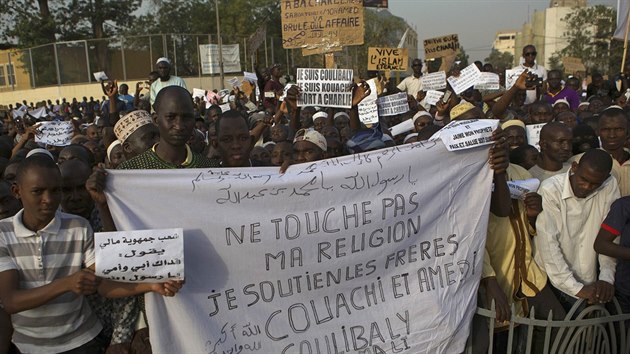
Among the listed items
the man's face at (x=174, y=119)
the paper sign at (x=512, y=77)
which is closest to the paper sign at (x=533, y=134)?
the paper sign at (x=512, y=77)

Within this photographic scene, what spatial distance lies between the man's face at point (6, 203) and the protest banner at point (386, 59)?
695 cm

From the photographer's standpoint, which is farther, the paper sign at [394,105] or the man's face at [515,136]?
the paper sign at [394,105]

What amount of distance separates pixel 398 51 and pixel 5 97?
102 ft

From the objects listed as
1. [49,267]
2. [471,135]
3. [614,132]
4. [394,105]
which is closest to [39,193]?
[49,267]

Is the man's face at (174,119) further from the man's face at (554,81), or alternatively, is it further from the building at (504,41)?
the building at (504,41)

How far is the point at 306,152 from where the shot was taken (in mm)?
4238

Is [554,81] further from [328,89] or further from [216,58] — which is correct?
[216,58]

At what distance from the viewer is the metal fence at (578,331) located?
317cm

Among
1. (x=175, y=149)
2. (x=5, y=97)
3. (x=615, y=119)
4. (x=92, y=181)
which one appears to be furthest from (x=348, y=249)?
(x=5, y=97)

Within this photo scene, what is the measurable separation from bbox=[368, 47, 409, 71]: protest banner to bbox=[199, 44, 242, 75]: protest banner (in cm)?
1691

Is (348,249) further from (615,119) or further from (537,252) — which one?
(615,119)

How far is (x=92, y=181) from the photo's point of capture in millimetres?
2686

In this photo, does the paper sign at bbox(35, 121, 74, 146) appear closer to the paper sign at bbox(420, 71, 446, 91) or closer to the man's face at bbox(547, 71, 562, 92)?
the paper sign at bbox(420, 71, 446, 91)

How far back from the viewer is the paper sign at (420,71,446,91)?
32.5 feet
